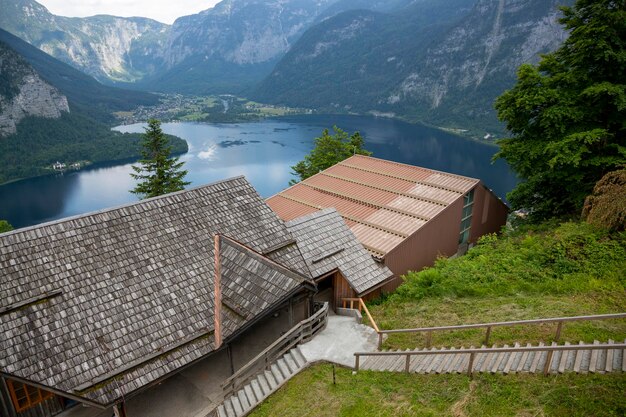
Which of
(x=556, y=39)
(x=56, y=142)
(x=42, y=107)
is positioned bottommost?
(x=56, y=142)

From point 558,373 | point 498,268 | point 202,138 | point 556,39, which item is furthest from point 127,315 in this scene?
point 556,39

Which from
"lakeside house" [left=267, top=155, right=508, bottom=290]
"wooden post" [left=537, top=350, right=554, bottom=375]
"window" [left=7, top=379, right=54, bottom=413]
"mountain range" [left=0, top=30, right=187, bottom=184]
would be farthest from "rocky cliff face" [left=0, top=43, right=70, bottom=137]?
"wooden post" [left=537, top=350, right=554, bottom=375]

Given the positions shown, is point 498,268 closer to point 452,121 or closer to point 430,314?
point 430,314

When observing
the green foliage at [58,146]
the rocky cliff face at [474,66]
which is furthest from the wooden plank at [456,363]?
the rocky cliff face at [474,66]

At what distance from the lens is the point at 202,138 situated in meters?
133

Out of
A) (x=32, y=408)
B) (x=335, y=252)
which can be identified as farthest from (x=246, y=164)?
(x=32, y=408)

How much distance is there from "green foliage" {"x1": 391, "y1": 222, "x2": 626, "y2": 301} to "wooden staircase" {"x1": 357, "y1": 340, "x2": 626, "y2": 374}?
5.20 metres

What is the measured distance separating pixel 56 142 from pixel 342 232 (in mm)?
144045

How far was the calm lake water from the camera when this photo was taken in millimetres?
80625

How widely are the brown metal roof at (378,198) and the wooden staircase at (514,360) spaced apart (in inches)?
309

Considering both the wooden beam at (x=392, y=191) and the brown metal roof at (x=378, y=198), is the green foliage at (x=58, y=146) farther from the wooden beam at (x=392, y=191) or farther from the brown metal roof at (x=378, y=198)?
the brown metal roof at (x=378, y=198)

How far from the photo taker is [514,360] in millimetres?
10586

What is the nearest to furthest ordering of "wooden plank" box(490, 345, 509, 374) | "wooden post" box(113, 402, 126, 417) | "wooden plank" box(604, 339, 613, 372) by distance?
"wooden plank" box(604, 339, 613, 372) < "wooden plank" box(490, 345, 509, 374) < "wooden post" box(113, 402, 126, 417)

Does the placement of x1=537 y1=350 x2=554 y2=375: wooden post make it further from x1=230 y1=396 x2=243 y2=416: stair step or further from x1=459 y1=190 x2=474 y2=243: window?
x1=459 y1=190 x2=474 y2=243: window
